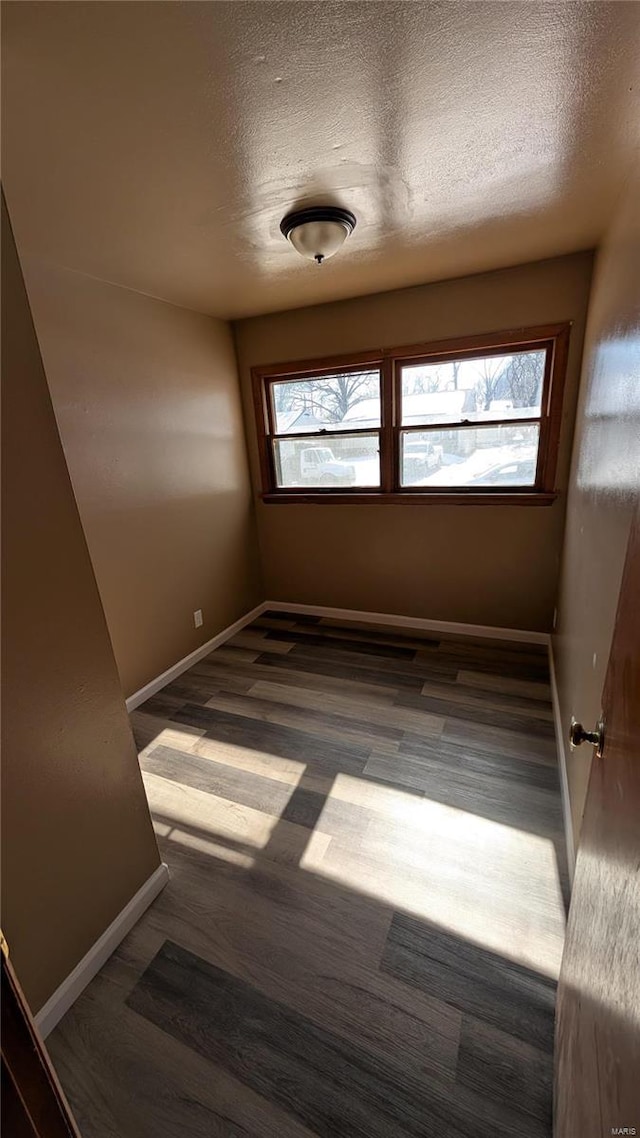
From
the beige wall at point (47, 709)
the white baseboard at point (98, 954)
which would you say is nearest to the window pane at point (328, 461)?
the beige wall at point (47, 709)

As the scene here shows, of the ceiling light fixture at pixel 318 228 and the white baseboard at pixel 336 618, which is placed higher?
the ceiling light fixture at pixel 318 228

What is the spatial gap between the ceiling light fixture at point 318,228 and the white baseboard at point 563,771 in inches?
95.2

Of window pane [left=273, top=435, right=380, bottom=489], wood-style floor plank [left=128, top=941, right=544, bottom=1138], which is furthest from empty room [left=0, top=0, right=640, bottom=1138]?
window pane [left=273, top=435, right=380, bottom=489]

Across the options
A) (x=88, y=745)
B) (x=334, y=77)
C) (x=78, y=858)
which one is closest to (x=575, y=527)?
(x=334, y=77)

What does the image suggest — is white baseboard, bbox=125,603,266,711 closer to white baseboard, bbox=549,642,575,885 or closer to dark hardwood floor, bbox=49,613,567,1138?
dark hardwood floor, bbox=49,613,567,1138

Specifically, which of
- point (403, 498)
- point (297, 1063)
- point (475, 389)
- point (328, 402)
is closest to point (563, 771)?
point (297, 1063)

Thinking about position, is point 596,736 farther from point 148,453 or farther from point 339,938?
point 148,453

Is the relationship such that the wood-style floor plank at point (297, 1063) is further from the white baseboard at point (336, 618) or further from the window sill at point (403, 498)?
the window sill at point (403, 498)

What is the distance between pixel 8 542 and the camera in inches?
40.0

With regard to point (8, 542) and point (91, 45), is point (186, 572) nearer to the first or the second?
point (8, 542)

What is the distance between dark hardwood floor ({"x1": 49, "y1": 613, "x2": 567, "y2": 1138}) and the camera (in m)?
1.06

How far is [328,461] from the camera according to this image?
340 cm

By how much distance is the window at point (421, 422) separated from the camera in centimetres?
270

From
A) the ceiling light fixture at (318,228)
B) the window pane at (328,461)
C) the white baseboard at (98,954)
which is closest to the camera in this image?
the white baseboard at (98,954)
